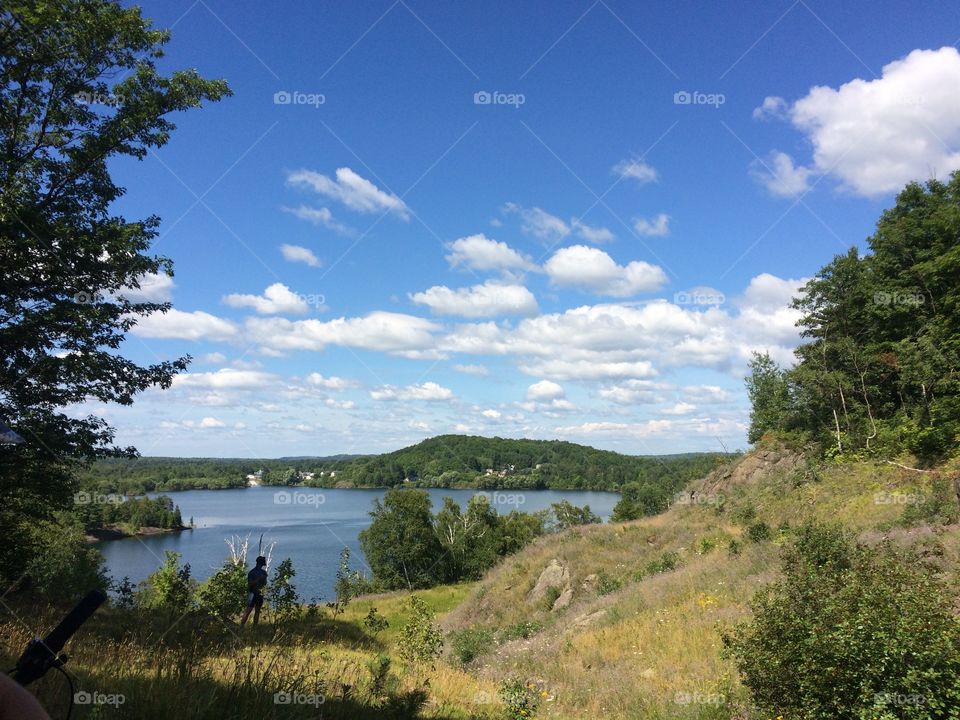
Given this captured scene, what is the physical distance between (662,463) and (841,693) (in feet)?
527

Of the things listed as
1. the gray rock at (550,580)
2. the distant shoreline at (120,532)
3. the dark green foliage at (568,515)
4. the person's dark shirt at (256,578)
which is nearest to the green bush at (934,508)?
the gray rock at (550,580)

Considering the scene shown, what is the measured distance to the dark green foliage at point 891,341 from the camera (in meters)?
24.2

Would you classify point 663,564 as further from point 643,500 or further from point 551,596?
point 643,500

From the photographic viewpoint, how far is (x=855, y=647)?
5953 millimetres

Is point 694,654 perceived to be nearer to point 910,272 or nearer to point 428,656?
point 428,656

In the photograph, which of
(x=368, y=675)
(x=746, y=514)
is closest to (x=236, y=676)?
(x=368, y=675)

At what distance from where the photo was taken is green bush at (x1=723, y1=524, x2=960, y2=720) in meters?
5.61

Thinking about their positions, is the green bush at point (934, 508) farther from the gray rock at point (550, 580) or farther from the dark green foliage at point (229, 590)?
the dark green foliage at point (229, 590)

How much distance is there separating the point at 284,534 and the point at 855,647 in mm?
96878

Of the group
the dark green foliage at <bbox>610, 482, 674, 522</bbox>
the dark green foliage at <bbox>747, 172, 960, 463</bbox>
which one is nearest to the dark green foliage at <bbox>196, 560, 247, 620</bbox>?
the dark green foliage at <bbox>747, 172, 960, 463</bbox>

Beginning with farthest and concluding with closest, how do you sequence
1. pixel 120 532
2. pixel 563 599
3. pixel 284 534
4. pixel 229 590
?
pixel 120 532 < pixel 284 534 < pixel 563 599 < pixel 229 590

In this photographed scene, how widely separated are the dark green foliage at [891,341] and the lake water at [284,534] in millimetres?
29783

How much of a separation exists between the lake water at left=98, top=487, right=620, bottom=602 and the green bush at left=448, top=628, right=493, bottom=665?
354 inches

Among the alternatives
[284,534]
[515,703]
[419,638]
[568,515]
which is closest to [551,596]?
[419,638]
